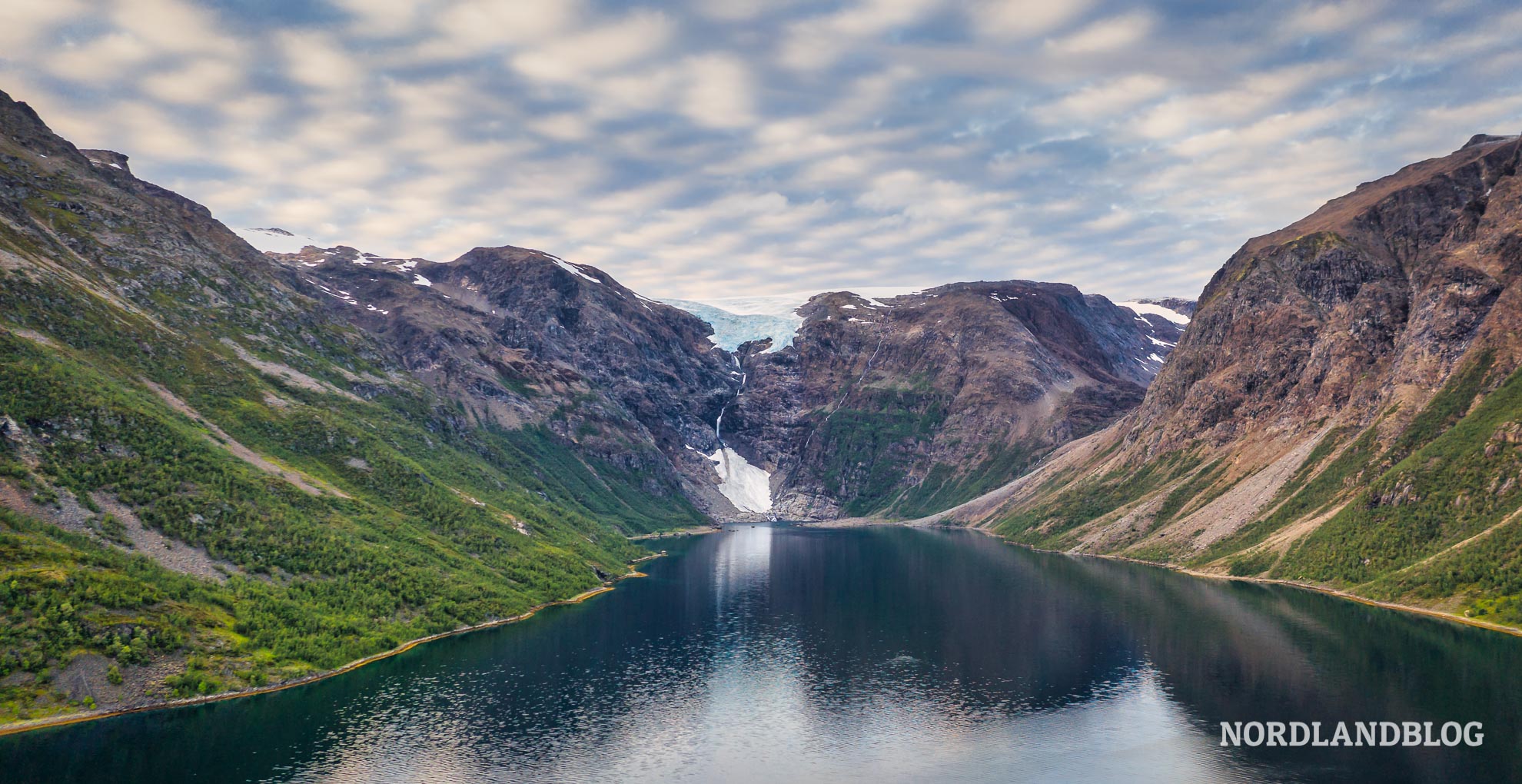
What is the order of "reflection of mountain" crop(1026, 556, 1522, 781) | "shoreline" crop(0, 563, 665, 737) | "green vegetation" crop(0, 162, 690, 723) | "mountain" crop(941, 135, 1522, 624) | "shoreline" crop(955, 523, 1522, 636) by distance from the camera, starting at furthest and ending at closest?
"mountain" crop(941, 135, 1522, 624) → "shoreline" crop(955, 523, 1522, 636) → "green vegetation" crop(0, 162, 690, 723) → "shoreline" crop(0, 563, 665, 737) → "reflection of mountain" crop(1026, 556, 1522, 781)

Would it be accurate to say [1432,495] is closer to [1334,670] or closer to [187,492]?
[1334,670]

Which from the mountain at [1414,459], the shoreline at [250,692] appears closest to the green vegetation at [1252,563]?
the mountain at [1414,459]

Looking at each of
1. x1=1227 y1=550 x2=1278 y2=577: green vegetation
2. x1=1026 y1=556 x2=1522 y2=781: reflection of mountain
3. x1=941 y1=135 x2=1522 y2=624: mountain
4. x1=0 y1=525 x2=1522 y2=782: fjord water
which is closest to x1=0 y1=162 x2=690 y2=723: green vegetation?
x1=0 y1=525 x2=1522 y2=782: fjord water

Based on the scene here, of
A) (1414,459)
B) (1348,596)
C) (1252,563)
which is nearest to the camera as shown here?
(1348,596)

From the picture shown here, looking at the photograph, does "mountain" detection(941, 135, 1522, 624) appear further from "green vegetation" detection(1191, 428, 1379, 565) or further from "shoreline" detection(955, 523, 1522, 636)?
"shoreline" detection(955, 523, 1522, 636)

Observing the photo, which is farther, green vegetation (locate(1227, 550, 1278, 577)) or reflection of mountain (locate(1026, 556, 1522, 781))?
green vegetation (locate(1227, 550, 1278, 577))

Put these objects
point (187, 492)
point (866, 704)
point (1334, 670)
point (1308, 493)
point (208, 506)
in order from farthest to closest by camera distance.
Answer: point (1308, 493)
point (187, 492)
point (208, 506)
point (1334, 670)
point (866, 704)

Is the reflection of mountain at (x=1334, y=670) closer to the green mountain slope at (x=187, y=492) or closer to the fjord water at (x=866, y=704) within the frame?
the fjord water at (x=866, y=704)

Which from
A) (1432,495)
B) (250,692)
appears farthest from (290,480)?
(1432,495)
